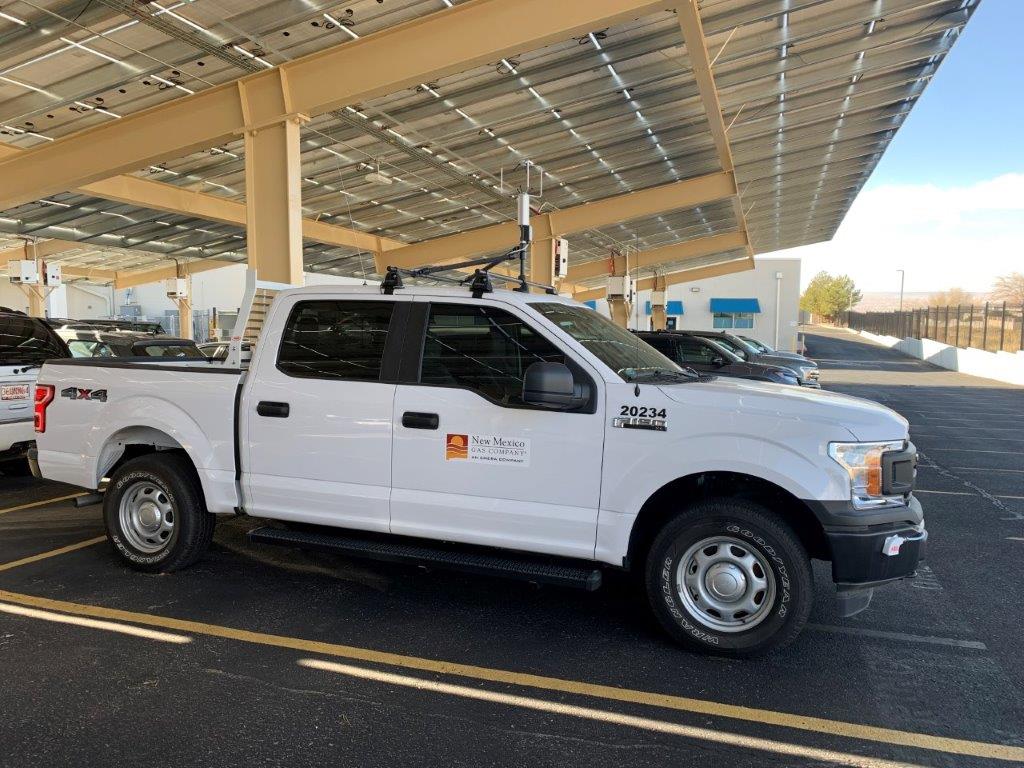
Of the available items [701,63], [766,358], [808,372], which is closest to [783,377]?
[808,372]

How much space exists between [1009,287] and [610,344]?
79.3 meters

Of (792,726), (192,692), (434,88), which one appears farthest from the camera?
(434,88)

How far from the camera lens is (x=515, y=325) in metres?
4.50

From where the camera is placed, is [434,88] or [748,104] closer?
[434,88]

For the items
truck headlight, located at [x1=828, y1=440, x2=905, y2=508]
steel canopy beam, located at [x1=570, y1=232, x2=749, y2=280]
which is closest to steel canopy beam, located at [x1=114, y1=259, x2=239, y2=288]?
steel canopy beam, located at [x1=570, y1=232, x2=749, y2=280]

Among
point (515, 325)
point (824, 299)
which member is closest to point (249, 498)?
point (515, 325)

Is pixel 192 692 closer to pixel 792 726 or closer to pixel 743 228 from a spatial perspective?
pixel 792 726

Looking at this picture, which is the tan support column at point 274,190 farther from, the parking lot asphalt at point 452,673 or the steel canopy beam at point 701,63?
the steel canopy beam at point 701,63

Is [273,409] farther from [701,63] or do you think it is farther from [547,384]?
[701,63]

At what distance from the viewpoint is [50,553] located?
5820mm

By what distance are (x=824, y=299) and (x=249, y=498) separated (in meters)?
110

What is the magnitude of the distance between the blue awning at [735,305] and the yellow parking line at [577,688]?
49900 mm

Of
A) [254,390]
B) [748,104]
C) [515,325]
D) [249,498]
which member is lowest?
[249,498]

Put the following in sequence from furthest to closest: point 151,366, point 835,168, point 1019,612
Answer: point 835,168 → point 151,366 → point 1019,612
